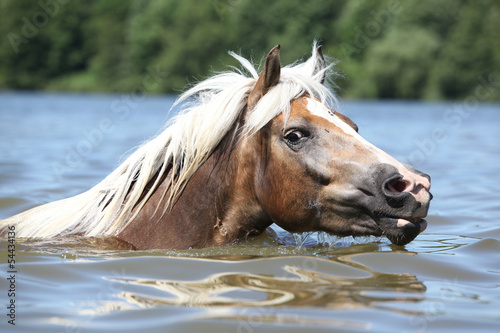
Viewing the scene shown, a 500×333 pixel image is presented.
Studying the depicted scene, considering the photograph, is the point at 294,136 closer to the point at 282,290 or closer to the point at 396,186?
the point at 396,186

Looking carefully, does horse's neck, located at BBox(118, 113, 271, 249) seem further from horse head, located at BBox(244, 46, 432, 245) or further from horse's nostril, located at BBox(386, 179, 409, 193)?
horse's nostril, located at BBox(386, 179, 409, 193)

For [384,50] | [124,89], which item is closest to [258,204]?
[384,50]

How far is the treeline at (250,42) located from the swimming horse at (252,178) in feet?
119

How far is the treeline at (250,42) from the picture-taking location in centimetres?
4769

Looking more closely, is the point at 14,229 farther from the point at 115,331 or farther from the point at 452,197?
the point at 452,197

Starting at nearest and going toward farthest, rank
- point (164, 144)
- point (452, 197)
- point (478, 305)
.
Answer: point (478, 305), point (164, 144), point (452, 197)

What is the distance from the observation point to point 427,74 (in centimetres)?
4775

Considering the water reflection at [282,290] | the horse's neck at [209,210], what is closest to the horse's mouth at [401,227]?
the water reflection at [282,290]

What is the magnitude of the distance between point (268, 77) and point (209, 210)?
107cm

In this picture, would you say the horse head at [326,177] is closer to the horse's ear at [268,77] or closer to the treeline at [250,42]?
the horse's ear at [268,77]

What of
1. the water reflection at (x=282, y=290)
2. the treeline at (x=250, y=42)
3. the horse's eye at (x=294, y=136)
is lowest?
the water reflection at (x=282, y=290)

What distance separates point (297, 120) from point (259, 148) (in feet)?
1.16

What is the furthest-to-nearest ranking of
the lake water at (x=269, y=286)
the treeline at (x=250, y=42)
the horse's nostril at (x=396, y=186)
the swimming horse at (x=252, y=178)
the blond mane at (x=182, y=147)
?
the treeline at (x=250, y=42) → the blond mane at (x=182, y=147) → the swimming horse at (x=252, y=178) → the horse's nostril at (x=396, y=186) → the lake water at (x=269, y=286)

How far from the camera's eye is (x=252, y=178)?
14.8 feet
